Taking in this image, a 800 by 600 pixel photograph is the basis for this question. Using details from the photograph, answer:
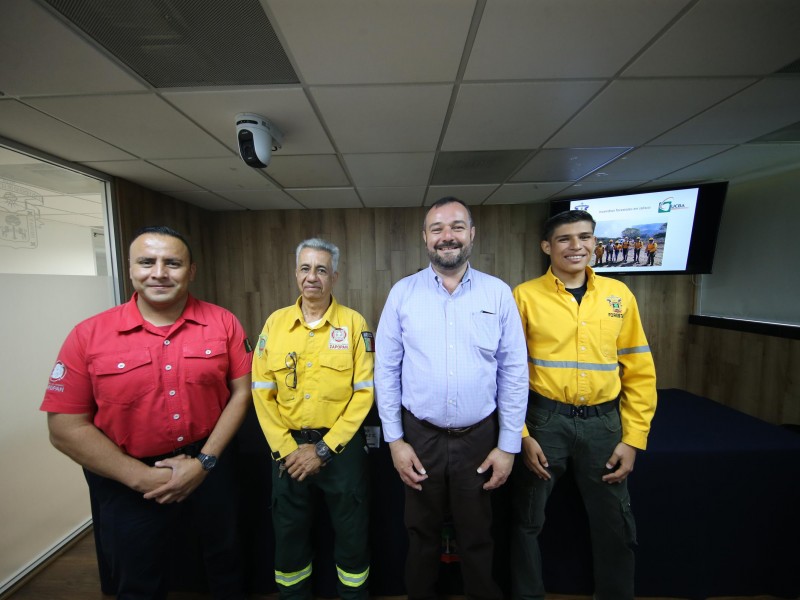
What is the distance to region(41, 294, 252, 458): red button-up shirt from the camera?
117 centimetres

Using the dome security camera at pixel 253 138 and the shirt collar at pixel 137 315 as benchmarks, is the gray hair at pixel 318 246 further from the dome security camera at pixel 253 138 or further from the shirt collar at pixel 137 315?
the dome security camera at pixel 253 138

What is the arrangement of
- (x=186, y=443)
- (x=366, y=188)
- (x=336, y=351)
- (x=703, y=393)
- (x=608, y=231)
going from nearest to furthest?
(x=186, y=443)
(x=336, y=351)
(x=366, y=188)
(x=608, y=231)
(x=703, y=393)

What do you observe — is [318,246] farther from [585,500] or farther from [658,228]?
[658,228]

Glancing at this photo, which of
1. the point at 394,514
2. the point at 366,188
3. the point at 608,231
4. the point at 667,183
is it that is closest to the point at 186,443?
the point at 394,514

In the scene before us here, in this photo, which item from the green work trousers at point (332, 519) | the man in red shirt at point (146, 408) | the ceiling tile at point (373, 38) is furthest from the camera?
the green work trousers at point (332, 519)

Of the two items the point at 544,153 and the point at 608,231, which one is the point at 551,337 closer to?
the point at 544,153

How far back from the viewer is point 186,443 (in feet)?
4.22

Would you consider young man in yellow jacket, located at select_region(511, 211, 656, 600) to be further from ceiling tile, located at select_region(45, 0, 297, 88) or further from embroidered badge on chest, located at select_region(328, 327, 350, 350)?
ceiling tile, located at select_region(45, 0, 297, 88)

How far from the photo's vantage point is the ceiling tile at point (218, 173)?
7.50ft

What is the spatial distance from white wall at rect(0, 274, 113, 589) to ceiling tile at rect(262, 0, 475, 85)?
2.37 meters

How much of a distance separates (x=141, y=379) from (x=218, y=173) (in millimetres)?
2019

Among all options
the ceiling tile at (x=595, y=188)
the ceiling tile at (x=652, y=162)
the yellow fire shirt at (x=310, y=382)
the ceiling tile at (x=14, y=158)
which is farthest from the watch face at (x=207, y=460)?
the ceiling tile at (x=595, y=188)

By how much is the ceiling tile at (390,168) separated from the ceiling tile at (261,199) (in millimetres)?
979

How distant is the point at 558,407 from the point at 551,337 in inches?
12.8
